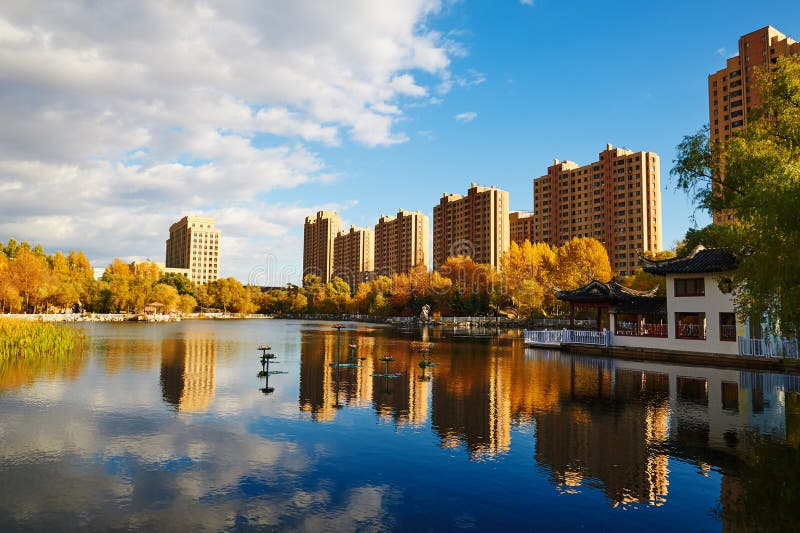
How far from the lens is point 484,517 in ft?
30.2

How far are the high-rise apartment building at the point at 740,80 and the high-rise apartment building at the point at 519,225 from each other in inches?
2627

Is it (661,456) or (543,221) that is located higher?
(543,221)

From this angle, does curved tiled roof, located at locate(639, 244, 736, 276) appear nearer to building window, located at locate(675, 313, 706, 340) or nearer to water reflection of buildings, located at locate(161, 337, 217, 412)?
building window, located at locate(675, 313, 706, 340)

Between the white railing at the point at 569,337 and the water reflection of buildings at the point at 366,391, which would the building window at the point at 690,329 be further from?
the water reflection of buildings at the point at 366,391

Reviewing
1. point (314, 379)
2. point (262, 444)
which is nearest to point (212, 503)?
point (262, 444)

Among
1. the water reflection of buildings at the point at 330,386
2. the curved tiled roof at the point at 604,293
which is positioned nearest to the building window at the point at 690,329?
the curved tiled roof at the point at 604,293

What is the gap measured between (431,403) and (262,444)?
7556mm

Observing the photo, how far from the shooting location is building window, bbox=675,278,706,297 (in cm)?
3434

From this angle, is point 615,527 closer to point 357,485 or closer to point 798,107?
point 357,485

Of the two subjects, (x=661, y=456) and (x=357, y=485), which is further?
(x=661, y=456)

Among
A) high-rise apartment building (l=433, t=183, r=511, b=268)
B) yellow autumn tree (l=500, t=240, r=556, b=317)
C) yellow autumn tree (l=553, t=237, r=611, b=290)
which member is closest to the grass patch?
yellow autumn tree (l=553, t=237, r=611, b=290)

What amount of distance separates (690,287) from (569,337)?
10.9 metres

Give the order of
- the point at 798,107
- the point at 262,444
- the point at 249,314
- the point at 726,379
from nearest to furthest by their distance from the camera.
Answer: the point at 262,444, the point at 798,107, the point at 726,379, the point at 249,314

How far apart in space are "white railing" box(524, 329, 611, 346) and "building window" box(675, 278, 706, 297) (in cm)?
648
